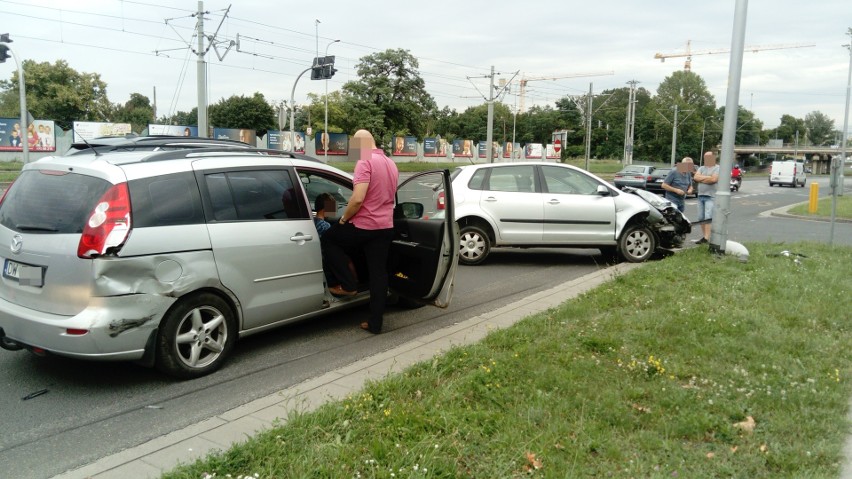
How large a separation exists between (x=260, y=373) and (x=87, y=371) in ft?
4.32

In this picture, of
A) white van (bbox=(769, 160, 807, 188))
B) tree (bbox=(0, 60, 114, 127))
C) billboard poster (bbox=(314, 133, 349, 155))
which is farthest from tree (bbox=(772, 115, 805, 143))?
tree (bbox=(0, 60, 114, 127))

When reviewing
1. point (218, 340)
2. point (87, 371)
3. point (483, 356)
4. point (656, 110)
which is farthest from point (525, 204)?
point (656, 110)

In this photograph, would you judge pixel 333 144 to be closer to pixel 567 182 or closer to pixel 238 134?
pixel 238 134

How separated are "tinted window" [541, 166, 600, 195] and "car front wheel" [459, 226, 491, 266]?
4.32ft

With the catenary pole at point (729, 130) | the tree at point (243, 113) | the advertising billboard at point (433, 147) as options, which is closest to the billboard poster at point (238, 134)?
the advertising billboard at point (433, 147)

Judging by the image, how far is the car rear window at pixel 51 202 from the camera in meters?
4.38

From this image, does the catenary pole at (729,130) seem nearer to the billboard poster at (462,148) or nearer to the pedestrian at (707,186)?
the pedestrian at (707,186)

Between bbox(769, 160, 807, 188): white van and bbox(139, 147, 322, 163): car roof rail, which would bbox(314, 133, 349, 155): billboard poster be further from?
bbox(139, 147, 322, 163): car roof rail

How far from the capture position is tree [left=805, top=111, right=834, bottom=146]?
15688 cm

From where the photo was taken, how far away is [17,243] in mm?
4508

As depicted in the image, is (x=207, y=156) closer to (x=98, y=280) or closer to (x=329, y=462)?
(x=98, y=280)

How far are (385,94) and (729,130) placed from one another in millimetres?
59070

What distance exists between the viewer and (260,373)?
16.5ft

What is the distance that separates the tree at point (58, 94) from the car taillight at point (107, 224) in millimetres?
68106
